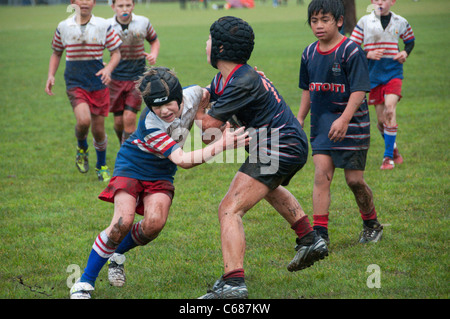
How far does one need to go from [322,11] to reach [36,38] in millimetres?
25183

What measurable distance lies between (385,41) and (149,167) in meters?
4.66

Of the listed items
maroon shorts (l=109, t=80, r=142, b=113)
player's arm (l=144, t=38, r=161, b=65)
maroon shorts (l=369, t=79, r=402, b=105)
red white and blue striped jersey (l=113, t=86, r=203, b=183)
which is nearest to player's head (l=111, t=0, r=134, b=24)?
player's arm (l=144, t=38, r=161, b=65)

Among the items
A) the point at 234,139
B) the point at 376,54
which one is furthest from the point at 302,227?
the point at 376,54

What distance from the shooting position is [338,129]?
4629 mm

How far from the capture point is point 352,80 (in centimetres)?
467

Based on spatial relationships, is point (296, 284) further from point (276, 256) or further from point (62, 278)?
point (62, 278)

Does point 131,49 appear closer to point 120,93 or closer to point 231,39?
point 120,93

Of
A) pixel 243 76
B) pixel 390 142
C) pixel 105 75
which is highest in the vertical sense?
pixel 243 76

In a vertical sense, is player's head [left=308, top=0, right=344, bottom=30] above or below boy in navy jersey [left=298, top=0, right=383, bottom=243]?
above

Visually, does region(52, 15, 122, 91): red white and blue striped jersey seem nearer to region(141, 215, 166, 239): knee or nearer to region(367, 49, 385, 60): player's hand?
region(367, 49, 385, 60): player's hand

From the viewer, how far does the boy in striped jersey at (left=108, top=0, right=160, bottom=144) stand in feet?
26.9

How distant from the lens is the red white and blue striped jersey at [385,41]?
767cm

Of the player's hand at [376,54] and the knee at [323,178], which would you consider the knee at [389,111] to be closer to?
the player's hand at [376,54]
